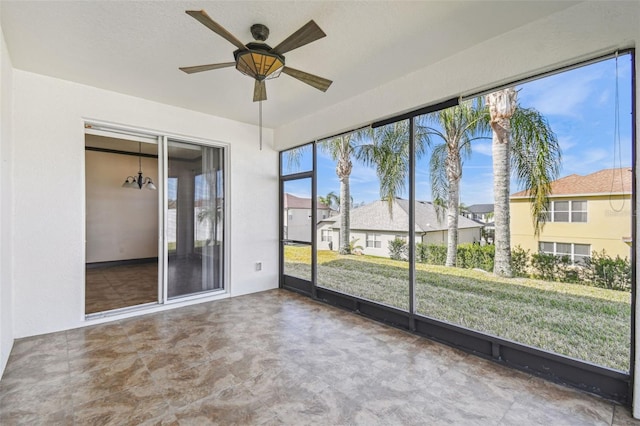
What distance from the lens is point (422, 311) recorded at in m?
3.39

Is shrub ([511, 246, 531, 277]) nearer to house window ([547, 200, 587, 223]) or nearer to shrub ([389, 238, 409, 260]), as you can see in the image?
house window ([547, 200, 587, 223])

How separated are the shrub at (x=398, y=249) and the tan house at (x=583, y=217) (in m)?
1.18

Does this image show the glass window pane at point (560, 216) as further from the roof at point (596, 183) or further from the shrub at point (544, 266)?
the shrub at point (544, 266)

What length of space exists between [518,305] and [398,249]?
4.41ft

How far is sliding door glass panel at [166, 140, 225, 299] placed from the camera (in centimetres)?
435

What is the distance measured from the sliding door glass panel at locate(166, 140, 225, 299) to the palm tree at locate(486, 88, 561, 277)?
380 centimetres

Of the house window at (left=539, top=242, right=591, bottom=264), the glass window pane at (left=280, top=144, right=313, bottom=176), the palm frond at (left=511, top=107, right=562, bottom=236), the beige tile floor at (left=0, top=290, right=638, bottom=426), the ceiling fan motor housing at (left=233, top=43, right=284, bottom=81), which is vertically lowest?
the beige tile floor at (left=0, top=290, right=638, bottom=426)

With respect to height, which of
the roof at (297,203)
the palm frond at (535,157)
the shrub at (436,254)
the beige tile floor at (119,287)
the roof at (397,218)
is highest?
the palm frond at (535,157)

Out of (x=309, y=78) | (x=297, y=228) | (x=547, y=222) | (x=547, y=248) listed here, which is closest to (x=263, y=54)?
(x=309, y=78)

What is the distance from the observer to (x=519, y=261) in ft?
9.33

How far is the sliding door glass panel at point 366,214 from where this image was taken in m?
3.73

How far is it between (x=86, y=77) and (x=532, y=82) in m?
4.50

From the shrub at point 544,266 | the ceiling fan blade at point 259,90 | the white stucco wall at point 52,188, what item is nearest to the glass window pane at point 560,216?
the shrub at point 544,266

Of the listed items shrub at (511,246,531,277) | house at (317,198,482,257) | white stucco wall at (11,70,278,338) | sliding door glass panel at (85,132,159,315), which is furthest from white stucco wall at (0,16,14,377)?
shrub at (511,246,531,277)
